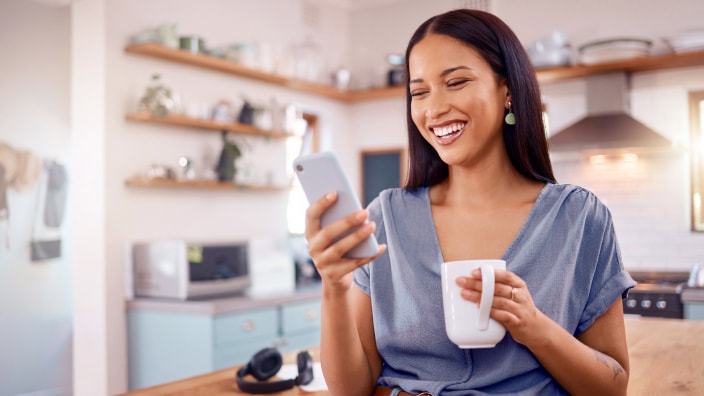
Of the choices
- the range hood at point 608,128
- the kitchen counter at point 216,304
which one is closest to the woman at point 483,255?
the kitchen counter at point 216,304

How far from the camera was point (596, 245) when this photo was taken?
1.23 metres

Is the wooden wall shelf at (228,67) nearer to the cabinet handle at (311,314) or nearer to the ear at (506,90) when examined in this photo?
the cabinet handle at (311,314)

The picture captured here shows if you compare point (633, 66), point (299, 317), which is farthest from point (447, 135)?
point (633, 66)

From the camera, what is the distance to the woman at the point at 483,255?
3.81 feet

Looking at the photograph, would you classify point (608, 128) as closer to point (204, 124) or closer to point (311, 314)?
point (311, 314)

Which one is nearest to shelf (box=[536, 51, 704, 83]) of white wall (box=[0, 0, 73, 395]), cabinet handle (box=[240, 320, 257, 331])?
cabinet handle (box=[240, 320, 257, 331])

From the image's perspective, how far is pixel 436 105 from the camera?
3.98ft

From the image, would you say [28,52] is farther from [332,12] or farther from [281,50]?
[332,12]

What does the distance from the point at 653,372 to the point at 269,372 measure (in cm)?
91

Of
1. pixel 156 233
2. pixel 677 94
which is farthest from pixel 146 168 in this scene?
pixel 677 94

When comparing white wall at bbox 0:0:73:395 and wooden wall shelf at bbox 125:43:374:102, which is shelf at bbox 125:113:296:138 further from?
white wall at bbox 0:0:73:395

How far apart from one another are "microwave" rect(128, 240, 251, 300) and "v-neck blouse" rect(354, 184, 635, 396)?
2.81 m

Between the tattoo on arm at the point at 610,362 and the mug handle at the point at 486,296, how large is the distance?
0.24 m

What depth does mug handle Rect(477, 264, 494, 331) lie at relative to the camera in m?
1.03
